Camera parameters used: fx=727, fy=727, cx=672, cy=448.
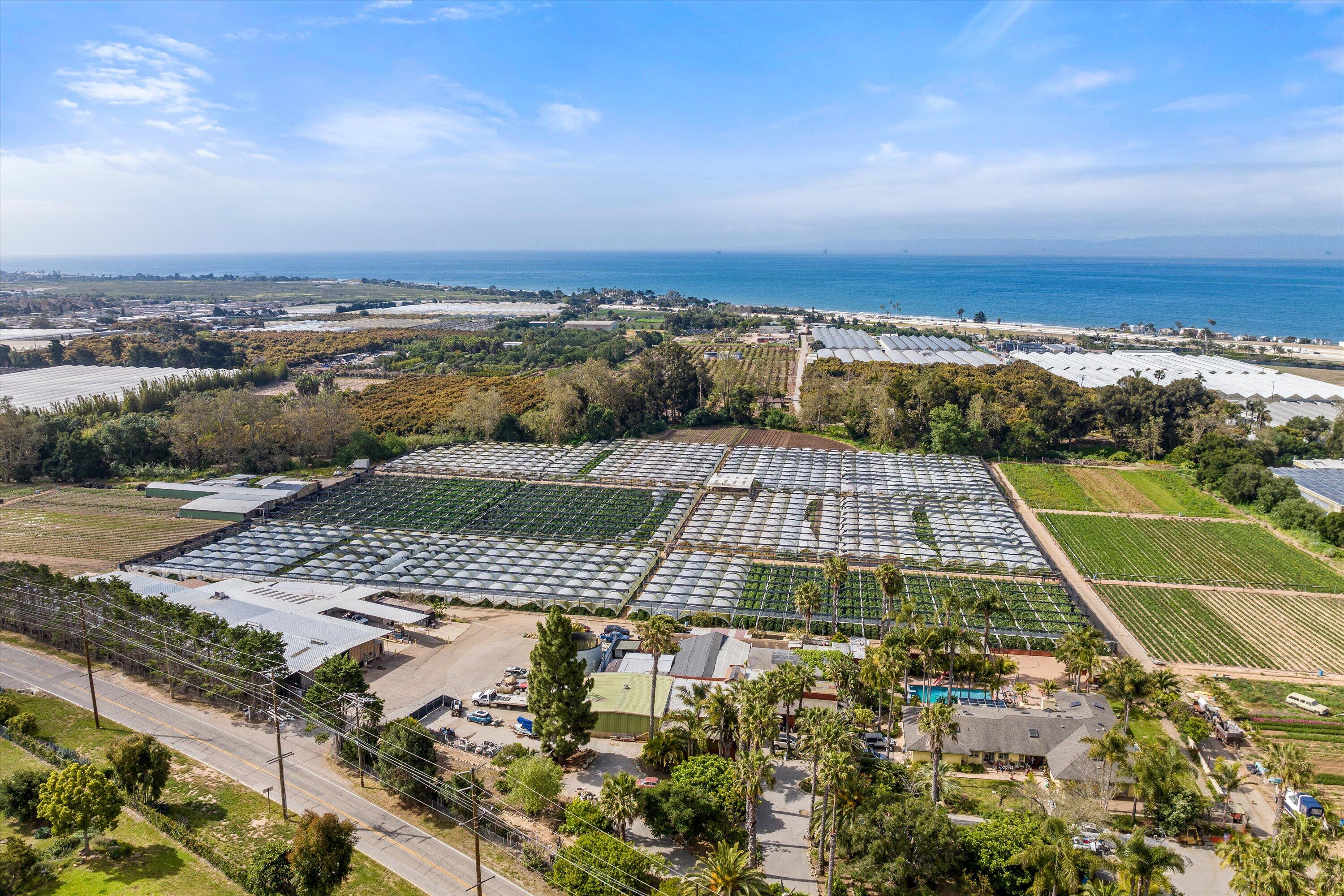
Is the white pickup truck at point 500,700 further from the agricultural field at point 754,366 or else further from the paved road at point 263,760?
the agricultural field at point 754,366

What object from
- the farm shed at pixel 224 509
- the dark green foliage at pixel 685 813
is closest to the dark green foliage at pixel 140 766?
the dark green foliage at pixel 685 813

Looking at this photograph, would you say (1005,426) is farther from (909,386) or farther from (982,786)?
(982,786)

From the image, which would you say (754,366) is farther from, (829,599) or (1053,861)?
(1053,861)

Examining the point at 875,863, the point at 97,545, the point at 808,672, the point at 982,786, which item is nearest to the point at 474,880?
the point at 875,863

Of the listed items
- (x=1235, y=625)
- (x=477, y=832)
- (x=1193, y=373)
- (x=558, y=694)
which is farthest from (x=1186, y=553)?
(x=1193, y=373)

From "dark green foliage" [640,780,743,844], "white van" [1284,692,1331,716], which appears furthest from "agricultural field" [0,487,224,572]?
"white van" [1284,692,1331,716]

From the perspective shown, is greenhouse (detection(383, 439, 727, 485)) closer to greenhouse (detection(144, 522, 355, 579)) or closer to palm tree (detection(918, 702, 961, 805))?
greenhouse (detection(144, 522, 355, 579))
